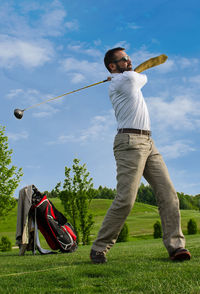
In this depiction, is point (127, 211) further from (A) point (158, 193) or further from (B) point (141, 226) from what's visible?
(B) point (141, 226)

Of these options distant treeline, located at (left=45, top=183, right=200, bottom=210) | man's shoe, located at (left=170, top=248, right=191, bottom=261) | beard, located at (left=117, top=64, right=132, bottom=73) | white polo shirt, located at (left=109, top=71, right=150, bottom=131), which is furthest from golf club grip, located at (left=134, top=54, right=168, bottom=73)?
distant treeline, located at (left=45, top=183, right=200, bottom=210)

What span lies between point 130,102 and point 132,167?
2.83 ft

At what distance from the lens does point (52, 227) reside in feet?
24.2

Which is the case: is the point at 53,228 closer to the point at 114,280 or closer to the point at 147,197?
the point at 114,280

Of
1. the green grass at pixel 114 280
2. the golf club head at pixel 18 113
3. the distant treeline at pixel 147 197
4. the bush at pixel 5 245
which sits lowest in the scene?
the bush at pixel 5 245

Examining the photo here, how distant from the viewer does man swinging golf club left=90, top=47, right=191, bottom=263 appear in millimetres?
4215

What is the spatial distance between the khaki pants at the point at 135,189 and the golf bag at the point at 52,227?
10.7 ft

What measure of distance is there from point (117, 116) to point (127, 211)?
127 centimetres

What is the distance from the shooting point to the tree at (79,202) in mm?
28425

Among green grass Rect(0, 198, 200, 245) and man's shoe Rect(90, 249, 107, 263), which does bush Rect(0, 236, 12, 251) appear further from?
man's shoe Rect(90, 249, 107, 263)

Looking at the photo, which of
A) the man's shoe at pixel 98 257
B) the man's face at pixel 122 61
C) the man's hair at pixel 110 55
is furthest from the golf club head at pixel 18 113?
the man's shoe at pixel 98 257

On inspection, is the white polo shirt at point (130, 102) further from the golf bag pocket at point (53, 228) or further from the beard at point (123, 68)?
the golf bag pocket at point (53, 228)

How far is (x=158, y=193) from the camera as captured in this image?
448cm

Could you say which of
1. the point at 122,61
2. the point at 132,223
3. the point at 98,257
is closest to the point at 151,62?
the point at 122,61
